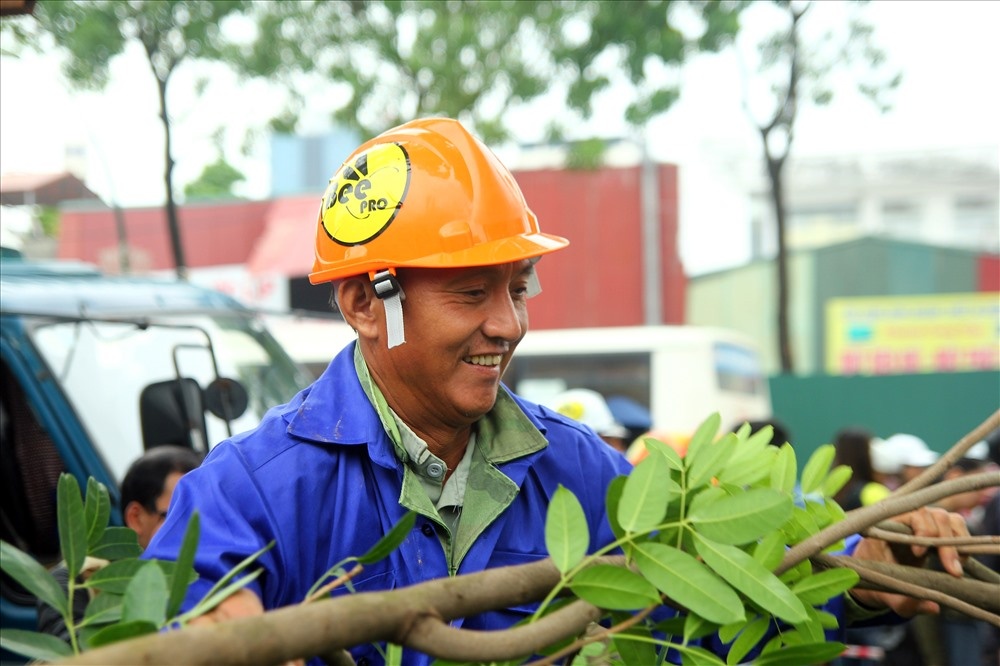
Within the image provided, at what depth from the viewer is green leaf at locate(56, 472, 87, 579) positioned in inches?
68.1

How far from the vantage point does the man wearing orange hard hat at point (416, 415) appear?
2.30 metres

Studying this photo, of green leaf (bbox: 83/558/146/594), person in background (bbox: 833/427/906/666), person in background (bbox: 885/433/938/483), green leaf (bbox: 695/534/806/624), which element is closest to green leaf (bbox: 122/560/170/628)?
green leaf (bbox: 83/558/146/594)

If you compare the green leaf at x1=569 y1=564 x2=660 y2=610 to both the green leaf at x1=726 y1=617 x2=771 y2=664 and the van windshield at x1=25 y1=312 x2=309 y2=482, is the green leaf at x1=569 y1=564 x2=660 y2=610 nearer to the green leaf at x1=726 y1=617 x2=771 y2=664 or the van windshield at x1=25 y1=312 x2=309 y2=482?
the green leaf at x1=726 y1=617 x2=771 y2=664

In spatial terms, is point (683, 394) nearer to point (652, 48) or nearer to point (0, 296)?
point (652, 48)

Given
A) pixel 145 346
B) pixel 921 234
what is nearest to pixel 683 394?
pixel 145 346

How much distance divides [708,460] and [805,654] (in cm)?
34

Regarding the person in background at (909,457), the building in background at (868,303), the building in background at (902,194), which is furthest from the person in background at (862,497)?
the building in background at (902,194)

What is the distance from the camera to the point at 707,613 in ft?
5.80

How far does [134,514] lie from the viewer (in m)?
4.62

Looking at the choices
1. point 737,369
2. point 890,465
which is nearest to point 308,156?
point 737,369

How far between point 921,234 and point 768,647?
2364 inches

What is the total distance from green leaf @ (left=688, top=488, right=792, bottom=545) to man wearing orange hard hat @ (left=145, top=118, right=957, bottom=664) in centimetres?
50

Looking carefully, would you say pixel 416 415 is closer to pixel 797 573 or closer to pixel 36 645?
pixel 797 573

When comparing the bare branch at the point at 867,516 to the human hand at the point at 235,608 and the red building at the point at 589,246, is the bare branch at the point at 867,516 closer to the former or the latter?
the human hand at the point at 235,608
